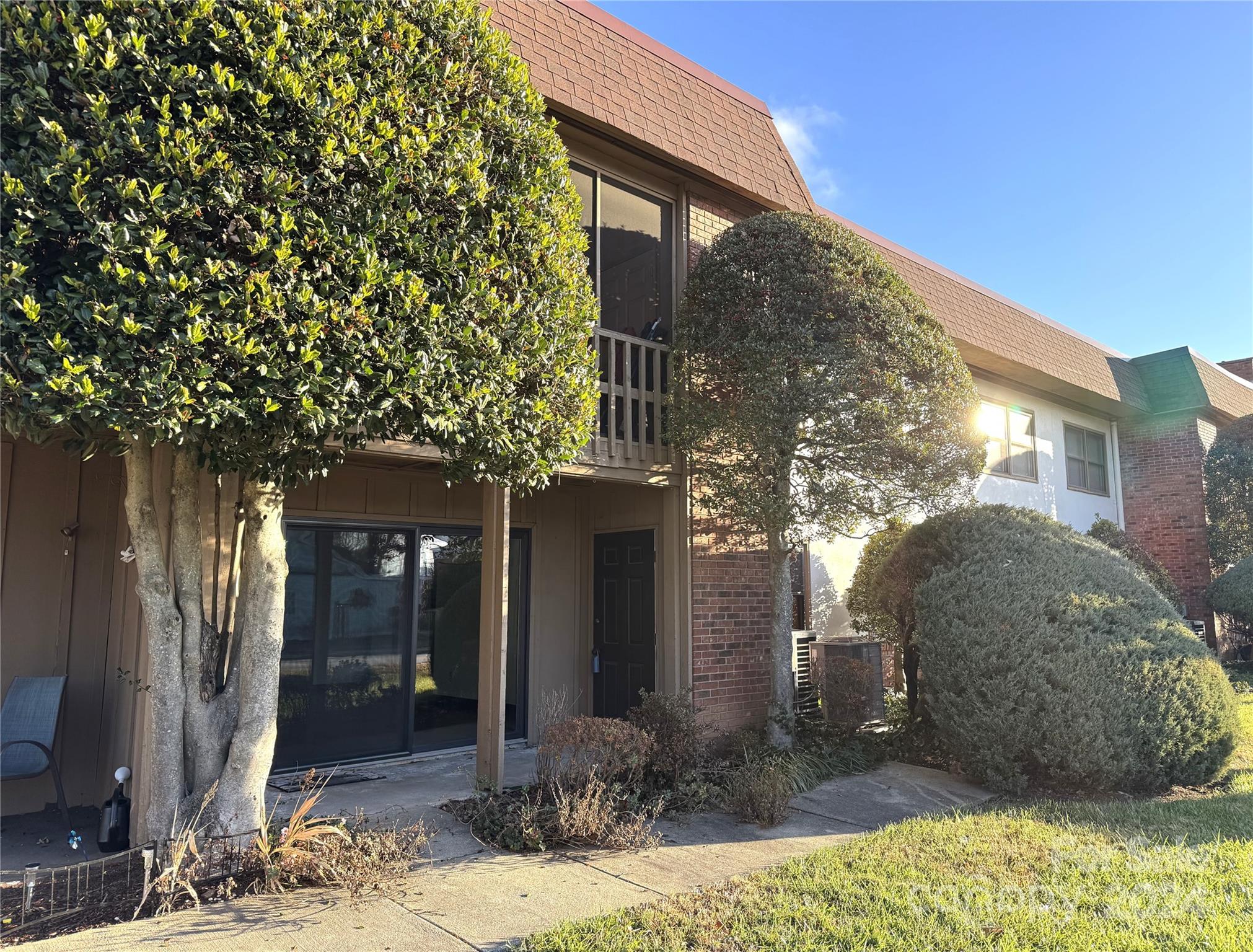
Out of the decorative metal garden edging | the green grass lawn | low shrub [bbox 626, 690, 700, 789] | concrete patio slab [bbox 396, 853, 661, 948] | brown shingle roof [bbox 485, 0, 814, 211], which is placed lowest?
concrete patio slab [bbox 396, 853, 661, 948]

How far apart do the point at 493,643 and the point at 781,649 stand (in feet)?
9.05

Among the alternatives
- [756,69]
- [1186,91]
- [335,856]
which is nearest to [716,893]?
[335,856]

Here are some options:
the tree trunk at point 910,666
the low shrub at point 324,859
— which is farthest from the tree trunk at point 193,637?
the tree trunk at point 910,666

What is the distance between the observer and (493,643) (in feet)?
20.2

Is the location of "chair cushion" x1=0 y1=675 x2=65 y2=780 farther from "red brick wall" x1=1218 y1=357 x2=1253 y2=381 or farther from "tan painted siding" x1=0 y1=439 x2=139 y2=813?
"red brick wall" x1=1218 y1=357 x2=1253 y2=381

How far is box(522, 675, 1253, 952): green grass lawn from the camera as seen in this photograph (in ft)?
12.1

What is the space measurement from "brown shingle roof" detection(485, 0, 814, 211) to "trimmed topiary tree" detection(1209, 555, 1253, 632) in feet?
39.9

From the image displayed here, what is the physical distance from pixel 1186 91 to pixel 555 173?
8318 millimetres

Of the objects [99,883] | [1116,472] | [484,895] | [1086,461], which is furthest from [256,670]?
[1116,472]

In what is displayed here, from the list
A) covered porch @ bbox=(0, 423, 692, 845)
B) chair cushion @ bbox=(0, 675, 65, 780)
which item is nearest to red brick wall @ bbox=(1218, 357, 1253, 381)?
covered porch @ bbox=(0, 423, 692, 845)

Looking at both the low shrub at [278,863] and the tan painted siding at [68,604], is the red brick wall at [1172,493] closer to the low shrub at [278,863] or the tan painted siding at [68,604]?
the low shrub at [278,863]

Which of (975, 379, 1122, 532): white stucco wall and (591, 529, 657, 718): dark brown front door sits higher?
(975, 379, 1122, 532): white stucco wall

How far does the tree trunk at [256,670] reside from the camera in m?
4.55

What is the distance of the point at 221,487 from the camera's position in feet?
17.4
